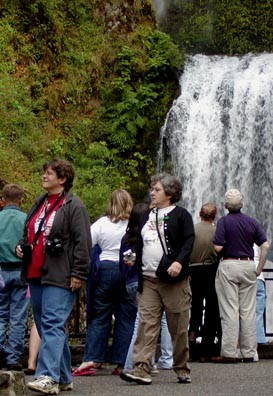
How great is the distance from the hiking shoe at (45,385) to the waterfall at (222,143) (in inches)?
703

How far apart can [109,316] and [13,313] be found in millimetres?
1020

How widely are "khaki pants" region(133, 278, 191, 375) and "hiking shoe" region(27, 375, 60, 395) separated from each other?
125 centimetres

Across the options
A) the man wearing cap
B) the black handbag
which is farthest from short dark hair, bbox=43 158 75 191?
the man wearing cap

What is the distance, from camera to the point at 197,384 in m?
9.89

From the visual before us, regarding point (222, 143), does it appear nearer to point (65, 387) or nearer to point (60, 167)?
point (60, 167)

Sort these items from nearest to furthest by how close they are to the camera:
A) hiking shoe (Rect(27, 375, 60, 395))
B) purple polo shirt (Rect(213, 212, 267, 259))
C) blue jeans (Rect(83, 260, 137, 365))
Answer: hiking shoe (Rect(27, 375, 60, 395)), blue jeans (Rect(83, 260, 137, 365)), purple polo shirt (Rect(213, 212, 267, 259))

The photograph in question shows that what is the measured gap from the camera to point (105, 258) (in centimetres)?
1069

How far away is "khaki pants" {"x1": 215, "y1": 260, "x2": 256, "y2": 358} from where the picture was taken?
1215 cm

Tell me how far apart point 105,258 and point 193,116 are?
17995mm

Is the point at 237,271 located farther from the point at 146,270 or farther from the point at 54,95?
the point at 54,95

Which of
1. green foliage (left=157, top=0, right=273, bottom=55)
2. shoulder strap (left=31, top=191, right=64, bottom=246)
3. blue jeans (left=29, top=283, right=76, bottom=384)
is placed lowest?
blue jeans (left=29, top=283, right=76, bottom=384)

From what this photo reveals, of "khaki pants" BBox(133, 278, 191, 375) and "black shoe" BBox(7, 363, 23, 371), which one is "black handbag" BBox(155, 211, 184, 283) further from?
"black shoe" BBox(7, 363, 23, 371)

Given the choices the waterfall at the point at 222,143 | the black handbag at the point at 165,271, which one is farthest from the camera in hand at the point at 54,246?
the waterfall at the point at 222,143

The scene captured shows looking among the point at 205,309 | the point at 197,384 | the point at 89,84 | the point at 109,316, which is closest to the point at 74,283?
the point at 197,384
